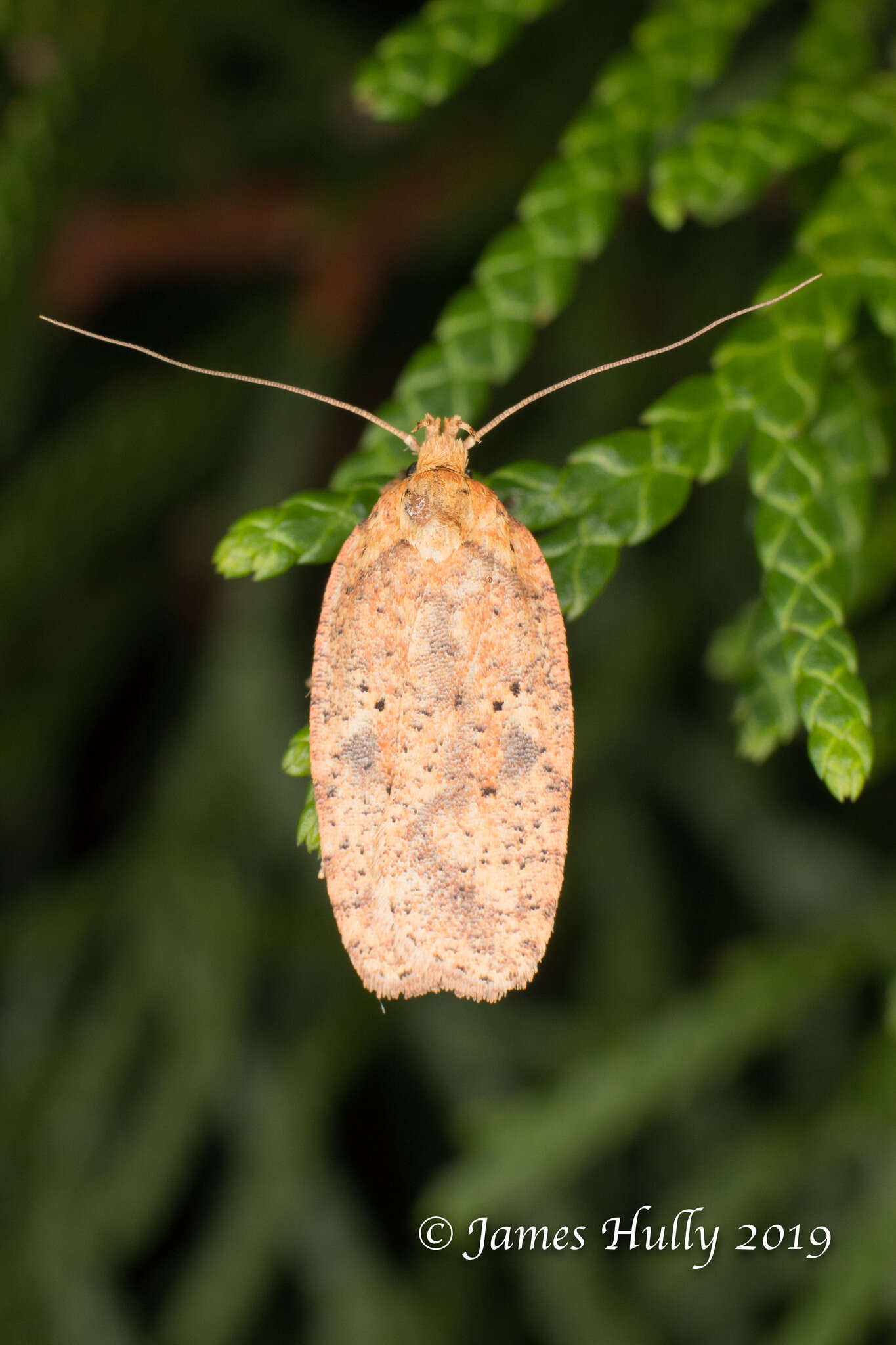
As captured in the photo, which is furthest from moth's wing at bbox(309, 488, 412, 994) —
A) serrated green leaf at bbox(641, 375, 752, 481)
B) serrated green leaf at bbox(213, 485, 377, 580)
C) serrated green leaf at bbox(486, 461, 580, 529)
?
serrated green leaf at bbox(641, 375, 752, 481)

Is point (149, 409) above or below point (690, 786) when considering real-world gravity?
above

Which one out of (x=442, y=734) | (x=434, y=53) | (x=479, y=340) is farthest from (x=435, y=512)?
(x=434, y=53)

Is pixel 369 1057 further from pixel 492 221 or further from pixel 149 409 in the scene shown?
pixel 492 221

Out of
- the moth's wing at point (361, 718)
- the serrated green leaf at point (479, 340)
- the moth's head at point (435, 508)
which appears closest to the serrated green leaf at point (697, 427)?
the serrated green leaf at point (479, 340)

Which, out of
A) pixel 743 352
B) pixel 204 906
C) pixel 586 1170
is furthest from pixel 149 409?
pixel 586 1170

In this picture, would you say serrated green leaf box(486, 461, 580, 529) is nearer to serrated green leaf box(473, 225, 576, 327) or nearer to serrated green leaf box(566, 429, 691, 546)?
serrated green leaf box(566, 429, 691, 546)

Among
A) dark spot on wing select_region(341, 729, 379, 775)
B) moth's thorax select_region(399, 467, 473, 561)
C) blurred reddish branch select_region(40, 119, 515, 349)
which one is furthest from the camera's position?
blurred reddish branch select_region(40, 119, 515, 349)
